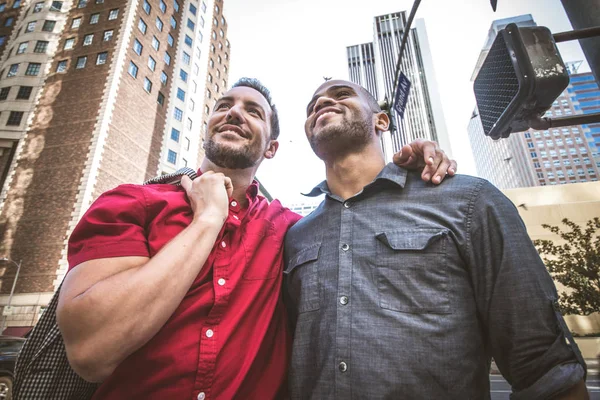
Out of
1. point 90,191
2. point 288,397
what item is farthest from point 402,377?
point 90,191

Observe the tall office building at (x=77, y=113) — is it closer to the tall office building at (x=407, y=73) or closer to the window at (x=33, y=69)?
the window at (x=33, y=69)

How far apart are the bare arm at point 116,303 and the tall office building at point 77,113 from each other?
21746mm

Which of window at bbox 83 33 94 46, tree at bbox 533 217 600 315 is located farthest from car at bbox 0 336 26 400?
window at bbox 83 33 94 46

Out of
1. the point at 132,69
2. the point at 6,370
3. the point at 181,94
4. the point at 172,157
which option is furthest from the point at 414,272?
the point at 181,94

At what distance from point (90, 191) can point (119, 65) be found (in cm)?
1080

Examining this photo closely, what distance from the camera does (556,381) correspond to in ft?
3.76

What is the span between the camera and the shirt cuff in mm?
1140

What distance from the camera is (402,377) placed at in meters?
1.34

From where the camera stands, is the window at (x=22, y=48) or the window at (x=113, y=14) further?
the window at (x=22, y=48)

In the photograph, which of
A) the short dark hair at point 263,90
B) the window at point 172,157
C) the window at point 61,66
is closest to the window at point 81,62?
the window at point 61,66

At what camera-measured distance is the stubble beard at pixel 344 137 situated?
2316mm

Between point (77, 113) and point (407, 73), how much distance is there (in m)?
57.8

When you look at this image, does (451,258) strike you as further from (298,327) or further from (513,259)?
(298,327)

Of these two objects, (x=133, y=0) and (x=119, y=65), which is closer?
(x=119, y=65)
